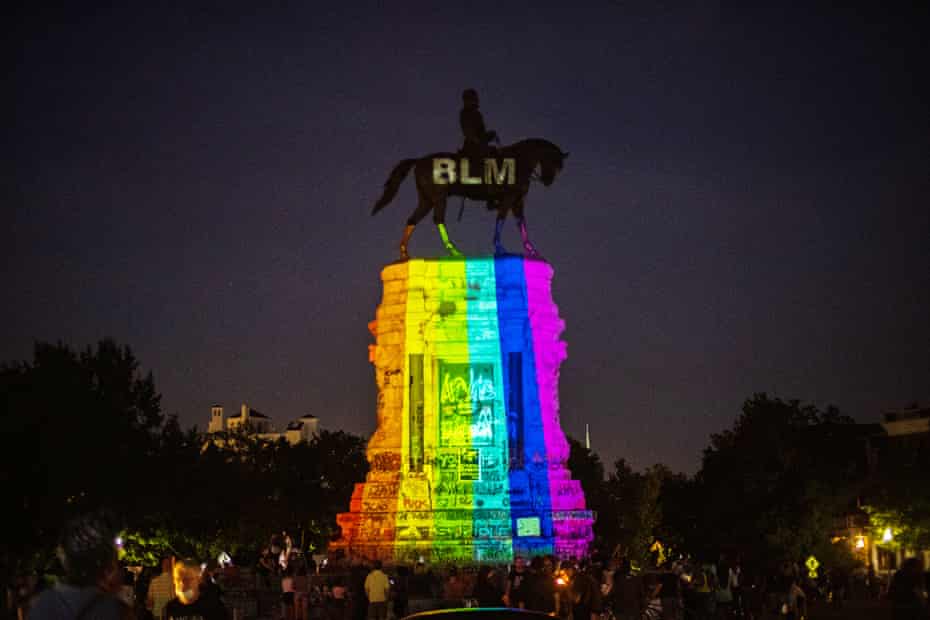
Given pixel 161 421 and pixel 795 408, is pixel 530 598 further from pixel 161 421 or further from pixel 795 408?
pixel 795 408

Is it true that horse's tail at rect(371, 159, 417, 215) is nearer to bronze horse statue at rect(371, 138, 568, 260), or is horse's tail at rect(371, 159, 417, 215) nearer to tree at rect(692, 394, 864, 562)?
bronze horse statue at rect(371, 138, 568, 260)

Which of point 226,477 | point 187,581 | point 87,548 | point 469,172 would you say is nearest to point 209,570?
point 187,581

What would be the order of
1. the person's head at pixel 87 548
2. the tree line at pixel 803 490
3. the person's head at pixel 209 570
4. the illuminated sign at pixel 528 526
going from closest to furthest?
the person's head at pixel 87 548, the person's head at pixel 209 570, the illuminated sign at pixel 528 526, the tree line at pixel 803 490

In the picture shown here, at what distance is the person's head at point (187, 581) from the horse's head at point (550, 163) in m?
49.4

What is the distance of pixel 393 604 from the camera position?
143ft

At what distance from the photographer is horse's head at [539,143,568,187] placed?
62.5 meters

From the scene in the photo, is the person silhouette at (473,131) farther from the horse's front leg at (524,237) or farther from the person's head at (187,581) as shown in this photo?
the person's head at (187,581)

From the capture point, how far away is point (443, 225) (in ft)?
202

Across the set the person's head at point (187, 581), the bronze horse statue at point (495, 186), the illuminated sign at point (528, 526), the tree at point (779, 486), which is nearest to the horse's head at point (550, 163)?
the bronze horse statue at point (495, 186)

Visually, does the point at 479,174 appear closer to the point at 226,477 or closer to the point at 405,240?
the point at 405,240

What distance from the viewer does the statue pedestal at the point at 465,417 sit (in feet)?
188

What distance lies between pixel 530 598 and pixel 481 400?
3134 centimetres

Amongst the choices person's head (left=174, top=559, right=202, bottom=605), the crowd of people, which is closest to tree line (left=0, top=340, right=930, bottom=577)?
the crowd of people

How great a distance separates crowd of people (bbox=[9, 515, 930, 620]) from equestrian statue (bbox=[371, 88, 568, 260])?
1502 centimetres
